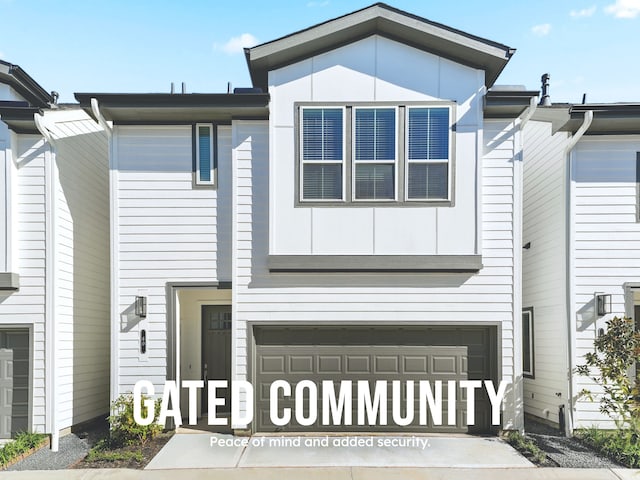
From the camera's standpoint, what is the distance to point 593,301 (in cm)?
826

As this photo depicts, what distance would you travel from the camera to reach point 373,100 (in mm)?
8086

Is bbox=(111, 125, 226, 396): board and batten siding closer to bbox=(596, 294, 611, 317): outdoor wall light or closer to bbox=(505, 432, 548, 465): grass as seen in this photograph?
bbox=(505, 432, 548, 465): grass

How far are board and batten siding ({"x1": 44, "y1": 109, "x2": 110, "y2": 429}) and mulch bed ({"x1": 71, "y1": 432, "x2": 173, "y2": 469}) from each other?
130 cm

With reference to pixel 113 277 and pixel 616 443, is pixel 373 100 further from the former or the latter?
pixel 616 443

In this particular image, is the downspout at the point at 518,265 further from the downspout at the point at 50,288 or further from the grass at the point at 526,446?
the downspout at the point at 50,288

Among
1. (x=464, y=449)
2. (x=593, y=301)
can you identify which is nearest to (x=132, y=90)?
(x=464, y=449)

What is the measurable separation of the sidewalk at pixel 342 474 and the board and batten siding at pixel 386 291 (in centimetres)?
170


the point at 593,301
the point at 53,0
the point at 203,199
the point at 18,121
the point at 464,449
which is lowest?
the point at 464,449

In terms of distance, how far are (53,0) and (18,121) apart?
8.55 ft

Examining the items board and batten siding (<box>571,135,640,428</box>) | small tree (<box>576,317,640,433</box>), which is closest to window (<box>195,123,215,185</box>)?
board and batten siding (<box>571,135,640,428</box>)

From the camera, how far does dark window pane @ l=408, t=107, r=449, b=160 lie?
8.06 meters

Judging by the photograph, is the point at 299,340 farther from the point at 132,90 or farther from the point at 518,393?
the point at 132,90

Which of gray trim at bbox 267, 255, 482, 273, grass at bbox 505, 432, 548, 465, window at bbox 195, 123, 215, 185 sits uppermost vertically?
window at bbox 195, 123, 215, 185

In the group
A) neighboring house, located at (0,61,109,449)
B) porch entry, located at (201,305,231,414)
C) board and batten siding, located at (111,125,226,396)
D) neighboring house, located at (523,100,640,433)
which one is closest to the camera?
neighboring house, located at (0,61,109,449)
